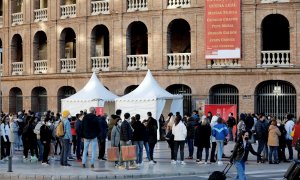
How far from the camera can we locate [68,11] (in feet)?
133

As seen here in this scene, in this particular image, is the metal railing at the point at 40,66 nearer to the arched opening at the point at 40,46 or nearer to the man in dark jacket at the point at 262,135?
the arched opening at the point at 40,46

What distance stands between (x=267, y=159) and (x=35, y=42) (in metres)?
24.5

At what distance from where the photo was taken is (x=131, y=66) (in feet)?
124

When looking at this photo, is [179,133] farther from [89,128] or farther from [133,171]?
[89,128]

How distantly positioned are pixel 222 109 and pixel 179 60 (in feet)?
17.3

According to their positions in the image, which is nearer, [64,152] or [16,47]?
[64,152]

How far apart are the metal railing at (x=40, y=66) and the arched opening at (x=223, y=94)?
1316cm

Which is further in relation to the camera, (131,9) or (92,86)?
(131,9)

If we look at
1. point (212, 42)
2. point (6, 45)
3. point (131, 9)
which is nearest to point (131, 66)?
point (131, 9)

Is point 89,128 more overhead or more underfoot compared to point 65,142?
more overhead

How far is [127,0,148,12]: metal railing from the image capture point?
37.1 meters

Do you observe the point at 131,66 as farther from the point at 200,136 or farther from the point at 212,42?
the point at 200,136

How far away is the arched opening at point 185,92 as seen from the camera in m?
35.7

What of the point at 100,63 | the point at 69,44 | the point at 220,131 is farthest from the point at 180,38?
the point at 220,131
